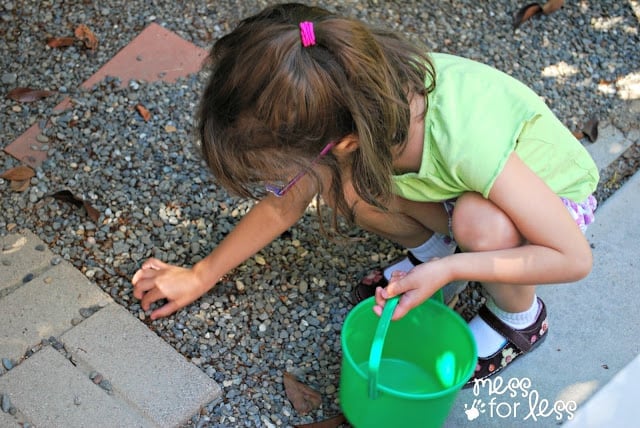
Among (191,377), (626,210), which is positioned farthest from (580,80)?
(191,377)

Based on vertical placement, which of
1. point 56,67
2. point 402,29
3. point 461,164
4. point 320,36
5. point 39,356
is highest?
point 320,36

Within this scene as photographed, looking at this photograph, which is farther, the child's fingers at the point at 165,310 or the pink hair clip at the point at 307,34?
the child's fingers at the point at 165,310

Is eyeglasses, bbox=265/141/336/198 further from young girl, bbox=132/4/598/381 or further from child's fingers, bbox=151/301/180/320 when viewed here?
child's fingers, bbox=151/301/180/320

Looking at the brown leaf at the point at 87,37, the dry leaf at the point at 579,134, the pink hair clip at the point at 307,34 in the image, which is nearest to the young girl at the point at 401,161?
the pink hair clip at the point at 307,34

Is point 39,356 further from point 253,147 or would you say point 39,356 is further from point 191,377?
point 253,147

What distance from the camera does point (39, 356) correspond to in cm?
195

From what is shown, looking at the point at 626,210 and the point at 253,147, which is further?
the point at 626,210

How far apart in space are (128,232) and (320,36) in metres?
1.05

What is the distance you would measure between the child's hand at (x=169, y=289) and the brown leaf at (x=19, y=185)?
52 centimetres

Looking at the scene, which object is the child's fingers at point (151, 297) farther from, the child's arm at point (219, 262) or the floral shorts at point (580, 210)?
the floral shorts at point (580, 210)

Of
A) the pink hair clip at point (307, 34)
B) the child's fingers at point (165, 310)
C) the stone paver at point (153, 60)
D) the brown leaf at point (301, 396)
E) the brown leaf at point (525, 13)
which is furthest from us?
the brown leaf at point (525, 13)

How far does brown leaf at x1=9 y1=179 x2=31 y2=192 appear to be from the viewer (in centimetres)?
235

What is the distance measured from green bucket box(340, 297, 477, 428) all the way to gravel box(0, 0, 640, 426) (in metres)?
0.15

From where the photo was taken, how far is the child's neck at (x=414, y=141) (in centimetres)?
172
